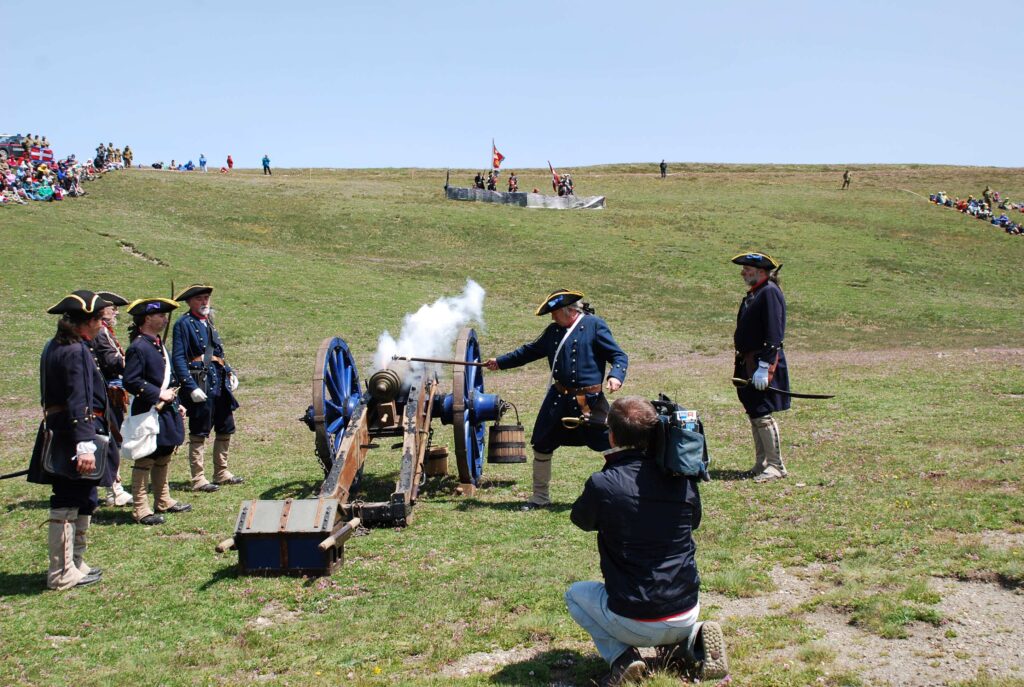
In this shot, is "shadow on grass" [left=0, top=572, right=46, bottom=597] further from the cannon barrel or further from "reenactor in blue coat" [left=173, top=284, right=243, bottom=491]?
the cannon barrel

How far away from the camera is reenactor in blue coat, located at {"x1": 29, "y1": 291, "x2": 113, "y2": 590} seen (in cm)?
612

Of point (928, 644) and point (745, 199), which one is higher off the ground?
point (745, 199)

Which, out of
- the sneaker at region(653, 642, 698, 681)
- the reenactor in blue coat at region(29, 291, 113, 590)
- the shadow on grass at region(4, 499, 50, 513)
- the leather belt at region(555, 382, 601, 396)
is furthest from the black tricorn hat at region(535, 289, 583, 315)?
the shadow on grass at region(4, 499, 50, 513)

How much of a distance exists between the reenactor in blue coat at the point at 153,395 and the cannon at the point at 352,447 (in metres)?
1.34

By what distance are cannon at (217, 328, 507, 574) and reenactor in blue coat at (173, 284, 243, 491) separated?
139 centimetres

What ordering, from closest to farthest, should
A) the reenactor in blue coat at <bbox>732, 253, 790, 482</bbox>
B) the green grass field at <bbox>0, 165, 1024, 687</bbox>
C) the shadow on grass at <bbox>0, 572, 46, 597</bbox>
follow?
the green grass field at <bbox>0, 165, 1024, 687</bbox> < the shadow on grass at <bbox>0, 572, 46, 597</bbox> < the reenactor in blue coat at <bbox>732, 253, 790, 482</bbox>

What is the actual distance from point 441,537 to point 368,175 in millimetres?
62943

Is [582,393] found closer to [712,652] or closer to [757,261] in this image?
[757,261]

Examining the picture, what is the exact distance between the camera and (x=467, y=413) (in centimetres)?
872

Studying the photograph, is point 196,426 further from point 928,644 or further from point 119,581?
point 928,644

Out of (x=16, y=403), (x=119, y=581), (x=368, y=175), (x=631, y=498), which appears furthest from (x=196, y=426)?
→ (x=368, y=175)

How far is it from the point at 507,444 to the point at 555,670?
3836 millimetres

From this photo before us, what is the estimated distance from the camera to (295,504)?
6.57 m

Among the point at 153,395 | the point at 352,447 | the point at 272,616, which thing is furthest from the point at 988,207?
the point at 272,616
